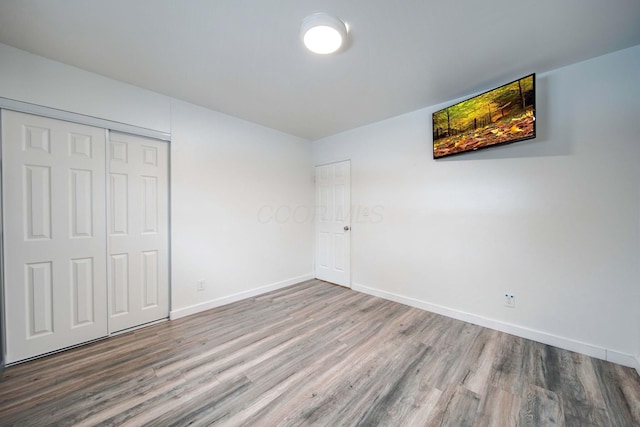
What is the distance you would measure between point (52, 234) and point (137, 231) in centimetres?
58

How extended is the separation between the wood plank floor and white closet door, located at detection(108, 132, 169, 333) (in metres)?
0.27

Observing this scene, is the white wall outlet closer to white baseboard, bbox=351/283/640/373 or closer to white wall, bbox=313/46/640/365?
white wall, bbox=313/46/640/365

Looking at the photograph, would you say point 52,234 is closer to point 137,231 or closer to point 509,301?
point 137,231

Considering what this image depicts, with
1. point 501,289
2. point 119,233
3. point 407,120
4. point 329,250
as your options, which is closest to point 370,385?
point 501,289

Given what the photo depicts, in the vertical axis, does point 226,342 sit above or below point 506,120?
below

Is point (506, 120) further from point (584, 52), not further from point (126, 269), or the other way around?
point (126, 269)

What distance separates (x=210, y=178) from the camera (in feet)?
9.61

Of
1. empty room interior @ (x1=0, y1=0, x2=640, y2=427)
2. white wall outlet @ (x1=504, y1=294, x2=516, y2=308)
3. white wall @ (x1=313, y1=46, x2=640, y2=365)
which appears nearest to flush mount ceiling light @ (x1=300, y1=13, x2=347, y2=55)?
empty room interior @ (x1=0, y1=0, x2=640, y2=427)

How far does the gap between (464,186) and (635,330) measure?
166 centimetres

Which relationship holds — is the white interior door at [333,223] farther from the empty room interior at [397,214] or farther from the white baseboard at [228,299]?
the empty room interior at [397,214]

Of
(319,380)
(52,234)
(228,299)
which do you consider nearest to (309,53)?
(319,380)

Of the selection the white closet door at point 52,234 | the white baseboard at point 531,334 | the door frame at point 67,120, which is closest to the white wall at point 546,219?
→ the white baseboard at point 531,334

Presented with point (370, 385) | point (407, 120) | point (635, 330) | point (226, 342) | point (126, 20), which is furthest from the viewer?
point (407, 120)

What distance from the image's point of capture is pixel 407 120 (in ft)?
9.93
